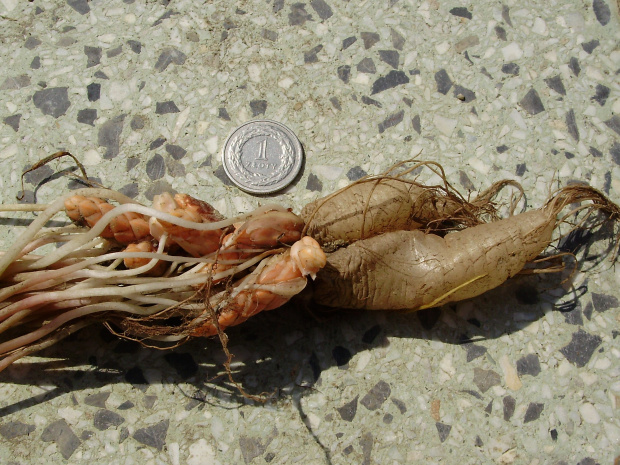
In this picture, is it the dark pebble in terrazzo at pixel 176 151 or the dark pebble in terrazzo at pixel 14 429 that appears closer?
the dark pebble in terrazzo at pixel 14 429

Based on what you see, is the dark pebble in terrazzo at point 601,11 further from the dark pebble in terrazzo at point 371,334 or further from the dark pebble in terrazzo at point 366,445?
the dark pebble in terrazzo at point 366,445

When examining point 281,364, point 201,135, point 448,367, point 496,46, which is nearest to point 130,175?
point 201,135

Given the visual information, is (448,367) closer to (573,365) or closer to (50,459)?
(573,365)

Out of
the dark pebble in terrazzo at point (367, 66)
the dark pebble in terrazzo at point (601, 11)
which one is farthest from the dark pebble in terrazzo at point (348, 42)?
the dark pebble in terrazzo at point (601, 11)

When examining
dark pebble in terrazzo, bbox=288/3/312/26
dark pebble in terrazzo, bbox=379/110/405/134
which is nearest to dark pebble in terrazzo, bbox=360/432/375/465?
dark pebble in terrazzo, bbox=379/110/405/134

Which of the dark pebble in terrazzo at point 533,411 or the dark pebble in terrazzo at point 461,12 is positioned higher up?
the dark pebble in terrazzo at point 461,12

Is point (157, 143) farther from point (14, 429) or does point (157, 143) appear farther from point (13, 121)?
point (14, 429)

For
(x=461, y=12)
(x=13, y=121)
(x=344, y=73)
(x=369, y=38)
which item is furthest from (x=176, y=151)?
(x=461, y=12)
